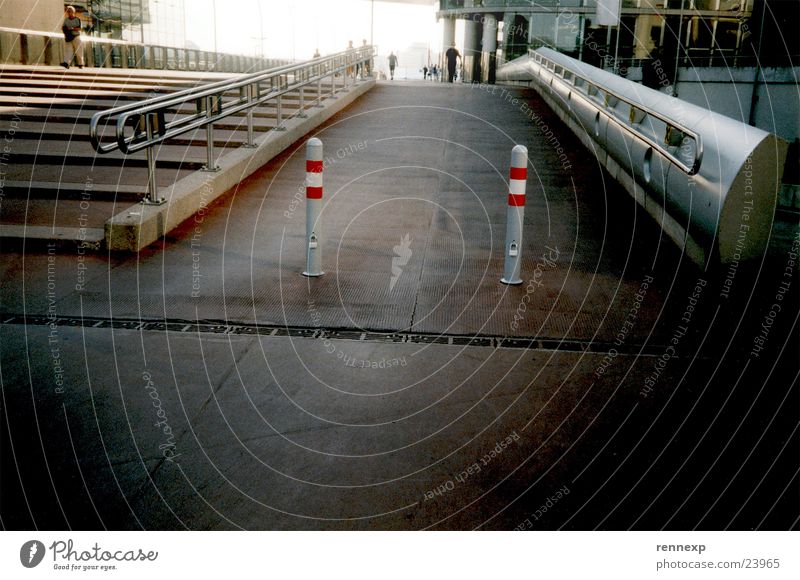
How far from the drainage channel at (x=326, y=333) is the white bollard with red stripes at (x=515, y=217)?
1174mm

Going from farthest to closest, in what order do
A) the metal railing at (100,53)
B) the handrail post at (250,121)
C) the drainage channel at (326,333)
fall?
the metal railing at (100,53)
the handrail post at (250,121)
the drainage channel at (326,333)

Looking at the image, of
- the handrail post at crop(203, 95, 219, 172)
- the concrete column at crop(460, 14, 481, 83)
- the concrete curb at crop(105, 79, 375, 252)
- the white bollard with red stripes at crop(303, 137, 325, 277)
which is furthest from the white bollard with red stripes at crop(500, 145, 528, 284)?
the concrete column at crop(460, 14, 481, 83)

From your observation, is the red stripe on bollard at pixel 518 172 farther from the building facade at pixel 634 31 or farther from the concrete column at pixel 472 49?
the concrete column at pixel 472 49

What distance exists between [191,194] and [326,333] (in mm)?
3415

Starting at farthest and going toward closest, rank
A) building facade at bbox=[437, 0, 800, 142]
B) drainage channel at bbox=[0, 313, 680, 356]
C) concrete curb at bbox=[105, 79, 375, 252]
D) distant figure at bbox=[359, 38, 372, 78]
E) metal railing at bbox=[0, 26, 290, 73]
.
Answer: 1. building facade at bbox=[437, 0, 800, 142]
2. distant figure at bbox=[359, 38, 372, 78]
3. metal railing at bbox=[0, 26, 290, 73]
4. concrete curb at bbox=[105, 79, 375, 252]
5. drainage channel at bbox=[0, 313, 680, 356]

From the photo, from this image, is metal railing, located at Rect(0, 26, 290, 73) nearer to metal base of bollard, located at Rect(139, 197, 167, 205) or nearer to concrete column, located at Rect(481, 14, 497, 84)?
metal base of bollard, located at Rect(139, 197, 167, 205)

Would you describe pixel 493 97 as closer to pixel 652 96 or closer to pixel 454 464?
pixel 652 96

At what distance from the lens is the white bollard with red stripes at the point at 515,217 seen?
5793 mm

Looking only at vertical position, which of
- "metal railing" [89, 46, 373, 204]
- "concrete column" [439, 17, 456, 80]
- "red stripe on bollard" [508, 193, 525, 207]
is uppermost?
"concrete column" [439, 17, 456, 80]

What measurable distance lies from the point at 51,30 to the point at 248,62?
63.7 feet

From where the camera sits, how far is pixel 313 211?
19.5ft

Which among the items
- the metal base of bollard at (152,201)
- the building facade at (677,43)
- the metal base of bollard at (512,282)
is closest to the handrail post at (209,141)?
the metal base of bollard at (152,201)

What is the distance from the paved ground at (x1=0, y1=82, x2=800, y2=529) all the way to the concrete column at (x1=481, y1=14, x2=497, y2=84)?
36.1 metres

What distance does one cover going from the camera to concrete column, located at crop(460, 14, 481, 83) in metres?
47.2
